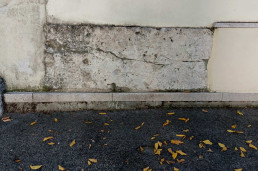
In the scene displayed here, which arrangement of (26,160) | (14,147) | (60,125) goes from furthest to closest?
(60,125), (14,147), (26,160)

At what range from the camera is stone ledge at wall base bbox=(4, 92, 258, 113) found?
10.8ft

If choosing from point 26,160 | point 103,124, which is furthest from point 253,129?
point 26,160

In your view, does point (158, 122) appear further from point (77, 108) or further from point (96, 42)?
point (96, 42)

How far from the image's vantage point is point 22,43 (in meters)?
3.18

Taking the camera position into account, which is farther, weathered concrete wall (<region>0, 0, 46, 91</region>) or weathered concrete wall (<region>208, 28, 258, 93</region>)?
weathered concrete wall (<region>208, 28, 258, 93</region>)

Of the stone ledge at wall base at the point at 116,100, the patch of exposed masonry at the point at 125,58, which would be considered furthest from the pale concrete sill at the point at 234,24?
the stone ledge at wall base at the point at 116,100

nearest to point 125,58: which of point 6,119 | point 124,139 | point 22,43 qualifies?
point 124,139

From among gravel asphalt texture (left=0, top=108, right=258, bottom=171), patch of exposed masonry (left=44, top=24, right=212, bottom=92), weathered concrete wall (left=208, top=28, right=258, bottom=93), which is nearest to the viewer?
gravel asphalt texture (left=0, top=108, right=258, bottom=171)

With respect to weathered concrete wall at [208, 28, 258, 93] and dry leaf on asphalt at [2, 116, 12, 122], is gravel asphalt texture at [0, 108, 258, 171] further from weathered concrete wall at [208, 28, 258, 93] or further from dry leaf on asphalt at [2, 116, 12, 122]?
weathered concrete wall at [208, 28, 258, 93]

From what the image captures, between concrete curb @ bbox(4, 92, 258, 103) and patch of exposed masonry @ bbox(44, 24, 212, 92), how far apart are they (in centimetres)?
11

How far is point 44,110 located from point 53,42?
1071 millimetres

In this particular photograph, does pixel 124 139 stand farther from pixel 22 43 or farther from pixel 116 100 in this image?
pixel 22 43

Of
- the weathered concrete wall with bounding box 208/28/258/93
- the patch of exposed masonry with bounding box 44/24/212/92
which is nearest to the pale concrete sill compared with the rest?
the weathered concrete wall with bounding box 208/28/258/93

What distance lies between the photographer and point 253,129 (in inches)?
122
